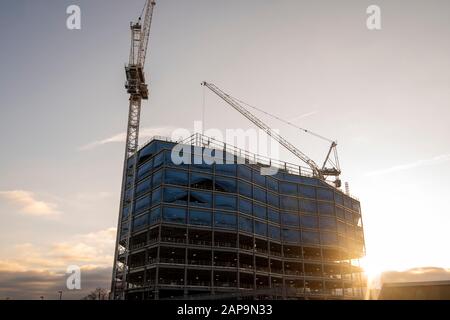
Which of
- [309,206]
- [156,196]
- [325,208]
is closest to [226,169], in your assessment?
[156,196]

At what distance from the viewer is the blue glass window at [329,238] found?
116 metres

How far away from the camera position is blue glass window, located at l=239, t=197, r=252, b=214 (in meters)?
98.5

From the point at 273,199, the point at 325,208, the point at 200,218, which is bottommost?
the point at 200,218

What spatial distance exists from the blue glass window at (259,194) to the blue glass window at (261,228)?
21.2 ft

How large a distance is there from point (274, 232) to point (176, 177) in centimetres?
3341

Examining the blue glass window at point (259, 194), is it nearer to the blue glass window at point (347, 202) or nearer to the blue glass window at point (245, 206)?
the blue glass window at point (245, 206)

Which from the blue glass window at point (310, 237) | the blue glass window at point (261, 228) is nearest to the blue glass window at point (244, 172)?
the blue glass window at point (261, 228)

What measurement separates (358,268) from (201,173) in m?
65.9

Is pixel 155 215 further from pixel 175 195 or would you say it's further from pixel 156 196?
pixel 175 195

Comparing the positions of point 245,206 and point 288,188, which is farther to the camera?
point 288,188

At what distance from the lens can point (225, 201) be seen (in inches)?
3757
